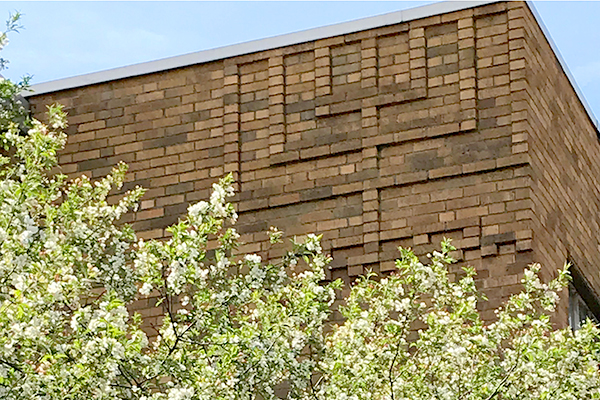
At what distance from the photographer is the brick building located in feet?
37.9

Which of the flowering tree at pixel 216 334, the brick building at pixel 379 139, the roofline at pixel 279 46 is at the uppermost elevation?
the roofline at pixel 279 46

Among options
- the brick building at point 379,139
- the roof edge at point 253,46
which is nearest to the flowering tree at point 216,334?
Result: the brick building at point 379,139

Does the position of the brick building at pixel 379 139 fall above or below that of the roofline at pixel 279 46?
below

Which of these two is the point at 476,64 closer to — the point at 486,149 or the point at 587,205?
the point at 486,149

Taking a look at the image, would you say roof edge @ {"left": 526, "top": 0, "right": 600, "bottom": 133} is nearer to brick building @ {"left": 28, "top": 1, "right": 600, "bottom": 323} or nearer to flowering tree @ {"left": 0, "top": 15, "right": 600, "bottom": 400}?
brick building @ {"left": 28, "top": 1, "right": 600, "bottom": 323}

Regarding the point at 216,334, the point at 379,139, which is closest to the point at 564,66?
the point at 379,139

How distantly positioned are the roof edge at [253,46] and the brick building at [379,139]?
0.02 m

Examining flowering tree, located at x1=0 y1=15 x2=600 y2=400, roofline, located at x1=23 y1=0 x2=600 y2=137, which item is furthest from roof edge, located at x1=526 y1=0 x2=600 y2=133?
flowering tree, located at x1=0 y1=15 x2=600 y2=400

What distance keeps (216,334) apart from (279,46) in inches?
179

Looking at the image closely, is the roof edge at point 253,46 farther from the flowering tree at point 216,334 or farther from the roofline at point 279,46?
the flowering tree at point 216,334

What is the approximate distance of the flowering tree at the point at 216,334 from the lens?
27.5ft

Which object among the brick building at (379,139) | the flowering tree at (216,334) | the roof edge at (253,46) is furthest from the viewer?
the roof edge at (253,46)

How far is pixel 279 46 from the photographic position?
12695 millimetres

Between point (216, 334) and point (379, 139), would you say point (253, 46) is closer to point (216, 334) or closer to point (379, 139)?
point (379, 139)
